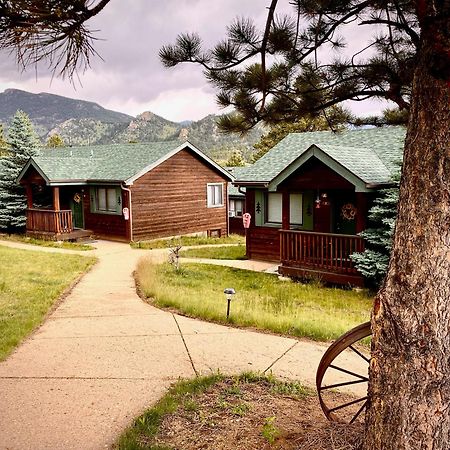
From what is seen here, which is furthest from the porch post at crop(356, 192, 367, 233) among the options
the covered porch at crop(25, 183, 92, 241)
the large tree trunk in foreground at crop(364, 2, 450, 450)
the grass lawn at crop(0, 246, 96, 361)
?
the covered porch at crop(25, 183, 92, 241)

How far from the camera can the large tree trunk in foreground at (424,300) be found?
2924 millimetres

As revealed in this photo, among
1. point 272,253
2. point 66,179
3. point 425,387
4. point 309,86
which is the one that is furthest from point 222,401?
point 66,179

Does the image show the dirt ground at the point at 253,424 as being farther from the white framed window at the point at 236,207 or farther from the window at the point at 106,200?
the white framed window at the point at 236,207

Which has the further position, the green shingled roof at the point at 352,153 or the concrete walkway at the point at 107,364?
the green shingled roof at the point at 352,153

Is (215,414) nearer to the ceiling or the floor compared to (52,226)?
nearer to the floor

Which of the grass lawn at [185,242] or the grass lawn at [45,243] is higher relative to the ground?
the grass lawn at [45,243]

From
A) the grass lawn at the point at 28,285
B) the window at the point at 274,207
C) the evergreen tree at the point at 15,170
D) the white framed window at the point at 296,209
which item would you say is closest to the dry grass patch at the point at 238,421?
the grass lawn at the point at 28,285

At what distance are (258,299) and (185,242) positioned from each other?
11.1 meters

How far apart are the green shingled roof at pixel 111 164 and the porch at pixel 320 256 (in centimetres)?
881

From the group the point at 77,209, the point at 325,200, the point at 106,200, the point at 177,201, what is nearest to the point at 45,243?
the point at 106,200

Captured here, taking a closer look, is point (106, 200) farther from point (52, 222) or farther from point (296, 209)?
point (296, 209)

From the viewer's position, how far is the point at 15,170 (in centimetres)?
2230

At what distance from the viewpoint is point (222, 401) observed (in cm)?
449

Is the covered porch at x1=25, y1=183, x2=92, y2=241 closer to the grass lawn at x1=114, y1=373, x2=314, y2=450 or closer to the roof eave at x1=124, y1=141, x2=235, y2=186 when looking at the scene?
the roof eave at x1=124, y1=141, x2=235, y2=186
